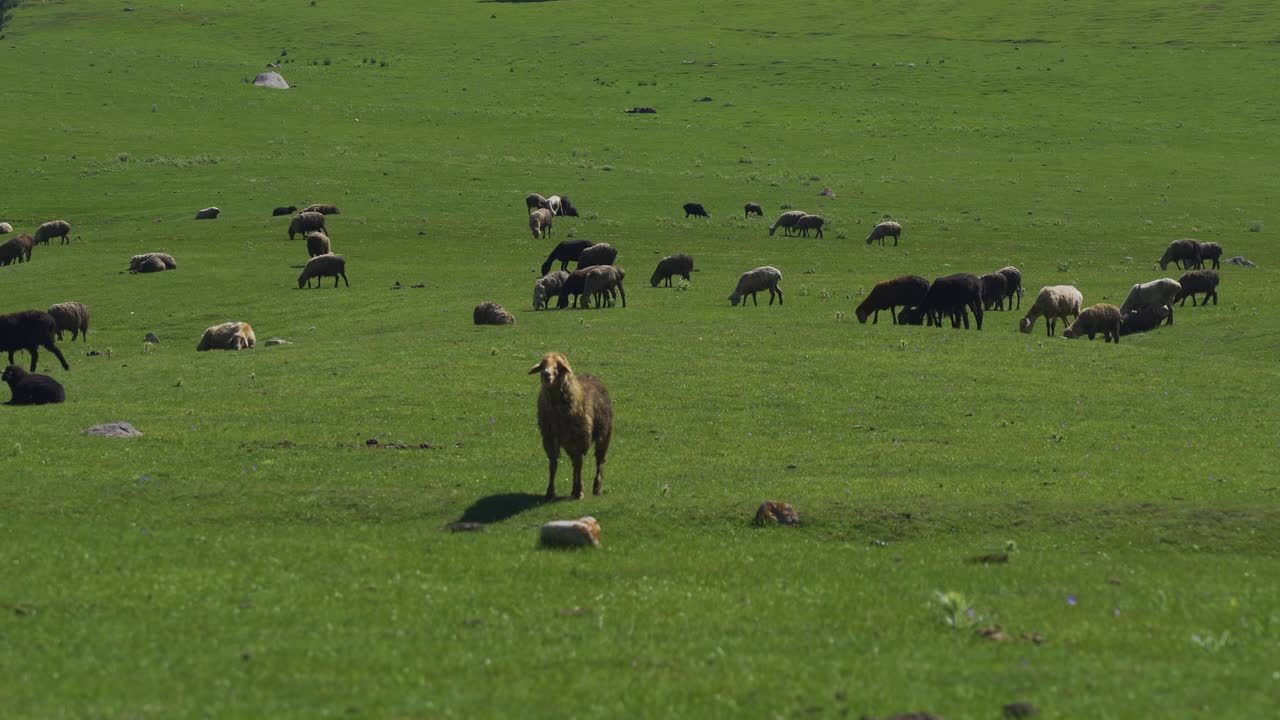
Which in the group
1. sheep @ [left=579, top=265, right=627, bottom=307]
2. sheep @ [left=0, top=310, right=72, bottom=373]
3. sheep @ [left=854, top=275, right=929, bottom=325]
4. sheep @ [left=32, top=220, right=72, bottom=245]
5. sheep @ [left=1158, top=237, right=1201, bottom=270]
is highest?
sheep @ [left=1158, top=237, right=1201, bottom=270]

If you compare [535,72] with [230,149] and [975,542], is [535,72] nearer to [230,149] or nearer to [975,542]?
[230,149]

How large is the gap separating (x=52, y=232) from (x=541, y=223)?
21.5 meters

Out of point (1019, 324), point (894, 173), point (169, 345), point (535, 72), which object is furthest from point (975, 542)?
point (535, 72)

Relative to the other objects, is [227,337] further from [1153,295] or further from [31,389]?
[1153,295]

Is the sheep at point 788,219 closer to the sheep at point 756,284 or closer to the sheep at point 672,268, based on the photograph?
the sheep at point 672,268

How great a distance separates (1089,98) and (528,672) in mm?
100812

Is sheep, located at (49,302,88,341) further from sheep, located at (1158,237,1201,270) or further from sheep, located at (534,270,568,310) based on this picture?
sheep, located at (1158,237,1201,270)

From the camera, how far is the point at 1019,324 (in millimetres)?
41406

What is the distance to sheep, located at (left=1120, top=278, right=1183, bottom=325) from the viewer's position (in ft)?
140

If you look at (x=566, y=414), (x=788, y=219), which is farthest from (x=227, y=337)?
(x=788, y=219)

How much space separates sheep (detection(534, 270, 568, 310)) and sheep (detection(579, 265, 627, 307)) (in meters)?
0.84

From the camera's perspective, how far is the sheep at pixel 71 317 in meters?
39.7

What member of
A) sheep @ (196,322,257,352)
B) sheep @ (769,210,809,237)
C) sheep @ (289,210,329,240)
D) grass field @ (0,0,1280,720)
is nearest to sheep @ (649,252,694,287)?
grass field @ (0,0,1280,720)

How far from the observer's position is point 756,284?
4525 cm
